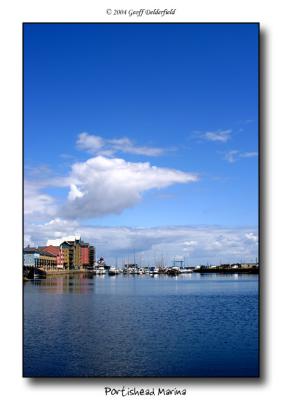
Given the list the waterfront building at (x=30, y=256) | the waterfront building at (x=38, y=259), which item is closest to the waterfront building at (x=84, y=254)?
the waterfront building at (x=38, y=259)

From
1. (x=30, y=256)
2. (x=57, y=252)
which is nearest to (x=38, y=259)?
(x=30, y=256)

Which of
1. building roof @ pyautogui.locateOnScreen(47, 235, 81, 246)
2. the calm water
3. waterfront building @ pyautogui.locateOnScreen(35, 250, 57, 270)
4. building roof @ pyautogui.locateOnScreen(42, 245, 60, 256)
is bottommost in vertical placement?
the calm water

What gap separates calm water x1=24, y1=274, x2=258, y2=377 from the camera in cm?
658

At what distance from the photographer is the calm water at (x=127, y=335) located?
21.6ft

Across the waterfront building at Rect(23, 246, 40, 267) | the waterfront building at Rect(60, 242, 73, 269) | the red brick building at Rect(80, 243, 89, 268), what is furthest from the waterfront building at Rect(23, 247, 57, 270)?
the red brick building at Rect(80, 243, 89, 268)

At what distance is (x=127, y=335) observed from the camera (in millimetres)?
8477

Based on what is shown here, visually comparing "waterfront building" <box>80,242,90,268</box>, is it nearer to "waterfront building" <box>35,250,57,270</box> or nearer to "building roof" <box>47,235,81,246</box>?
"building roof" <box>47,235,81,246</box>

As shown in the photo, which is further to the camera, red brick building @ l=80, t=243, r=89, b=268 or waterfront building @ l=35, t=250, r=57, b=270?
red brick building @ l=80, t=243, r=89, b=268

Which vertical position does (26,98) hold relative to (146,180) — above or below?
above

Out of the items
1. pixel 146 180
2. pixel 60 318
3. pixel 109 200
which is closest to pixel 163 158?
pixel 146 180

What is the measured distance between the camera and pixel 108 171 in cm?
730

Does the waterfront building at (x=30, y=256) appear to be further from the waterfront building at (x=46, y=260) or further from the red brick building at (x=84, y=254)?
the red brick building at (x=84, y=254)
